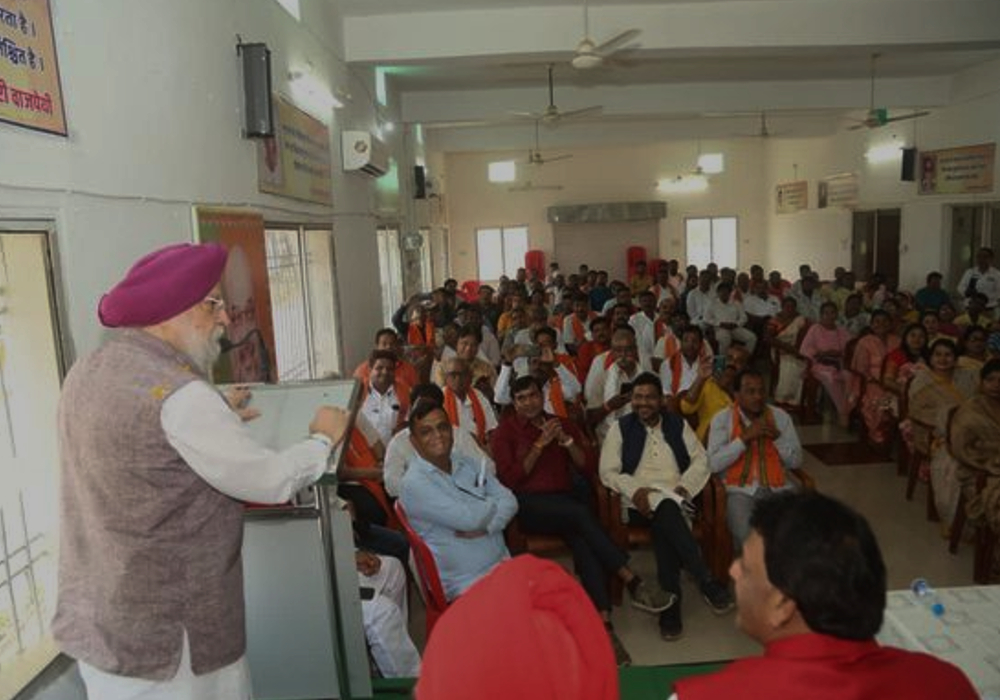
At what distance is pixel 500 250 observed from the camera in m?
16.9

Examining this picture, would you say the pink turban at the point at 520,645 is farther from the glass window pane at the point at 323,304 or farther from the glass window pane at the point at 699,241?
the glass window pane at the point at 699,241

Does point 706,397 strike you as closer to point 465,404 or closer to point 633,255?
point 465,404

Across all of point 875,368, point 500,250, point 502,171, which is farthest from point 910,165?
point 500,250

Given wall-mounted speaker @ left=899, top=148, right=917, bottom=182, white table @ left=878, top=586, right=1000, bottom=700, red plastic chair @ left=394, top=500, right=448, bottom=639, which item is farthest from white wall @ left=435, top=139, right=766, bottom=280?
white table @ left=878, top=586, right=1000, bottom=700

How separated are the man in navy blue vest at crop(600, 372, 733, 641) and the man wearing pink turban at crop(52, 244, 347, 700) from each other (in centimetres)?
247

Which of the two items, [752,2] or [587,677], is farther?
[752,2]

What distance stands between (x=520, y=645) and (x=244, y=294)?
332 centimetres

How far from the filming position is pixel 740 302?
31.6 ft

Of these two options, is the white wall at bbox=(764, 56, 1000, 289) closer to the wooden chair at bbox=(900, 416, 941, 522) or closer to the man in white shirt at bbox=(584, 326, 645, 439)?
the wooden chair at bbox=(900, 416, 941, 522)

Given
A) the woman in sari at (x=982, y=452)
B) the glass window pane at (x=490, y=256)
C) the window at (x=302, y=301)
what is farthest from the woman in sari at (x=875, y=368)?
the glass window pane at (x=490, y=256)

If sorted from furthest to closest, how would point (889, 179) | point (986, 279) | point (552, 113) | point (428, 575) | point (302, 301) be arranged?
point (889, 179)
point (986, 279)
point (552, 113)
point (302, 301)
point (428, 575)

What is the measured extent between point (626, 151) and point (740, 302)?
7.82 metres

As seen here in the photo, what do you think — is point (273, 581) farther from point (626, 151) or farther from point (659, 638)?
point (626, 151)

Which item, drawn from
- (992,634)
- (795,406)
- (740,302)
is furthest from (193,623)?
(740,302)
